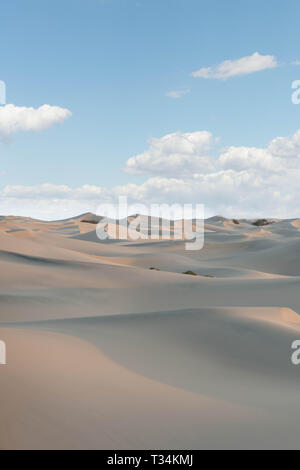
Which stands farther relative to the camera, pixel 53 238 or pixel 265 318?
pixel 53 238

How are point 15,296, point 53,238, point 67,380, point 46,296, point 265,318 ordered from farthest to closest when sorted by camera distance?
point 53,238 → point 46,296 → point 15,296 → point 265,318 → point 67,380

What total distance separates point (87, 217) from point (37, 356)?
47.8 metres

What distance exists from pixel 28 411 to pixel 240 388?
177cm

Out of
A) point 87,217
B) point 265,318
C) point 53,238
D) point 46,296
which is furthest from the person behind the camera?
point 87,217

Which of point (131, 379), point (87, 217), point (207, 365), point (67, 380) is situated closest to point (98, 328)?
point (207, 365)

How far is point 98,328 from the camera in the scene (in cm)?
525

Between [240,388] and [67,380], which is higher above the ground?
[67,380]

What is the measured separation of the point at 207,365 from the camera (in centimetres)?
421
